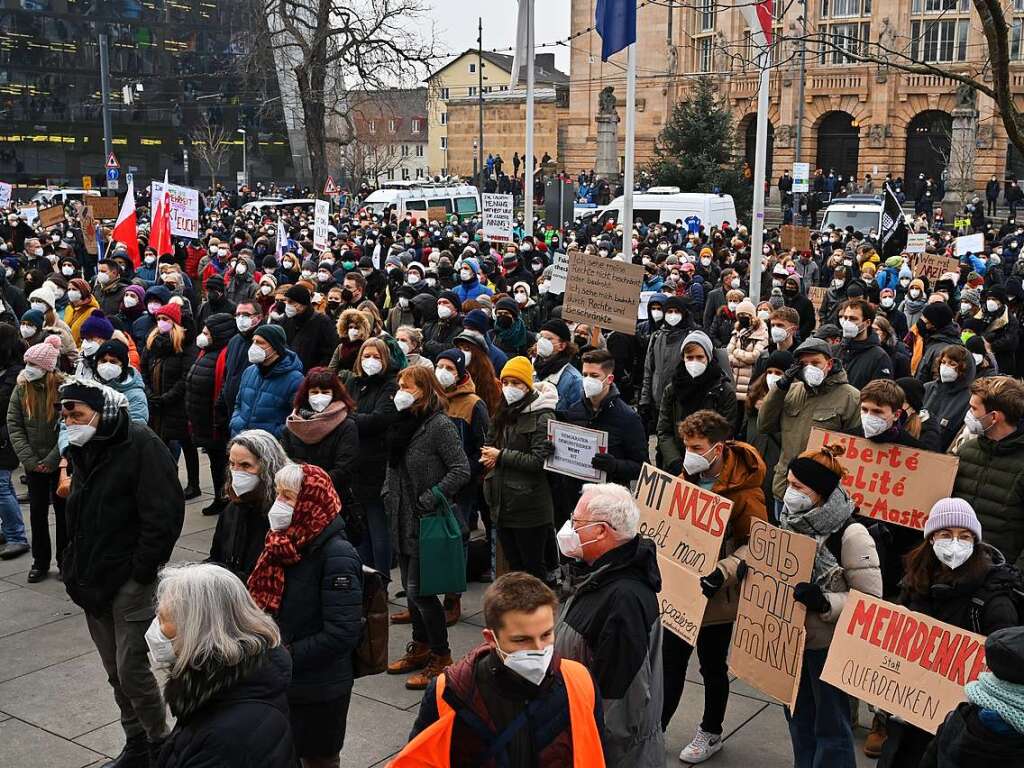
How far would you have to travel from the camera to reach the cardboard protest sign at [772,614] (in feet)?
16.3

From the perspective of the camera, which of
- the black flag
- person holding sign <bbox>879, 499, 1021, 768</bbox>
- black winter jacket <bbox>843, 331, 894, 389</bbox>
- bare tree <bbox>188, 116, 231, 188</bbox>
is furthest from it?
bare tree <bbox>188, 116, 231, 188</bbox>

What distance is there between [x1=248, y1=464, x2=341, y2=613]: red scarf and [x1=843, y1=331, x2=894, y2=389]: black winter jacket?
17.3ft

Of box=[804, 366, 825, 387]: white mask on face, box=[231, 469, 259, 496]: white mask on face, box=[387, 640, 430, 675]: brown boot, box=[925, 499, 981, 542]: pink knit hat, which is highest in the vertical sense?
box=[804, 366, 825, 387]: white mask on face

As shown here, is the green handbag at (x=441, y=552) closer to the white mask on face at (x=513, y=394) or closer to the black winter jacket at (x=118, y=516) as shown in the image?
the white mask on face at (x=513, y=394)

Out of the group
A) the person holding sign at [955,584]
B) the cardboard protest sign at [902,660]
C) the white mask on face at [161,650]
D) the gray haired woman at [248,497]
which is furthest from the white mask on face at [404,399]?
the white mask on face at [161,650]

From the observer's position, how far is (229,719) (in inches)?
133

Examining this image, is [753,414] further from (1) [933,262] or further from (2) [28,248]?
(2) [28,248]

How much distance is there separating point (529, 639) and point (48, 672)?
15.6 feet

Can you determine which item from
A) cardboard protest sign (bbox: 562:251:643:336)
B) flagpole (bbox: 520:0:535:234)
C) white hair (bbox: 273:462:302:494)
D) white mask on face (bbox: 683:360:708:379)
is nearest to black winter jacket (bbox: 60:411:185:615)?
white hair (bbox: 273:462:302:494)

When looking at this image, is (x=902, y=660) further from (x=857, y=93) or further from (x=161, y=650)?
(x=857, y=93)

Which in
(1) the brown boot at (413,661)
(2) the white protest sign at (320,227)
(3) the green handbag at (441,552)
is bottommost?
(1) the brown boot at (413,661)

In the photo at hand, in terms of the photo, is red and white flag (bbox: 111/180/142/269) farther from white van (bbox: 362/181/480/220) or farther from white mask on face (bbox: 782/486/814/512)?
white van (bbox: 362/181/480/220)

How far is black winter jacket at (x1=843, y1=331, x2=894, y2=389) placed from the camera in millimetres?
8844

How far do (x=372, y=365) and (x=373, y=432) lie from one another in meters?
0.44
